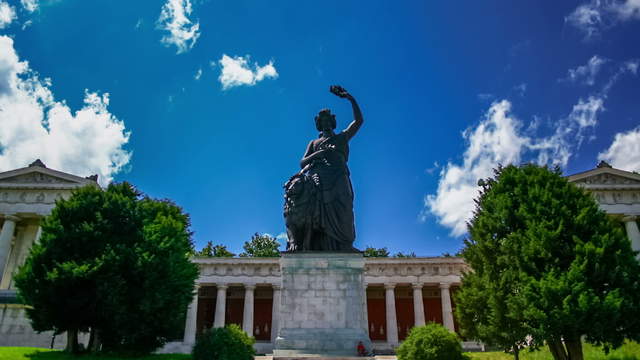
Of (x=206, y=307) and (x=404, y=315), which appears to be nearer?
(x=404, y=315)

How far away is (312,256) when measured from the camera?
1427 centimetres

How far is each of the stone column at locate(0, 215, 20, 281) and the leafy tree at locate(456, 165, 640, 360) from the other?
47493 millimetres

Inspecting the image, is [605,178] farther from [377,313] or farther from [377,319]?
[377,319]

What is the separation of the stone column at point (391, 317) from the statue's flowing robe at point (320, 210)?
31.6 meters

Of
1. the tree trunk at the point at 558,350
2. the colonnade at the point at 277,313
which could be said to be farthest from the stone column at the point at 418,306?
the tree trunk at the point at 558,350

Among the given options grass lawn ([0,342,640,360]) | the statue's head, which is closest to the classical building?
grass lawn ([0,342,640,360])

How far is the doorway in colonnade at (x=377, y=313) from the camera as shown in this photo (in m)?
47.2

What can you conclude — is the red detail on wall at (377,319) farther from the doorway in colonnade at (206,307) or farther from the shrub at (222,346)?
the shrub at (222,346)

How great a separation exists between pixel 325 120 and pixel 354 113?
1.25m

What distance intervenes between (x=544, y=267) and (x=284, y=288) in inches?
409

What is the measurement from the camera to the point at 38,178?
4694 cm

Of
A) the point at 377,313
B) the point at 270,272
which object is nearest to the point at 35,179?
the point at 270,272

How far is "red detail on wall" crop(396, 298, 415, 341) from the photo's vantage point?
49.2 meters

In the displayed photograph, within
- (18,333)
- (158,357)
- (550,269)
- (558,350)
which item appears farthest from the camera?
(18,333)
